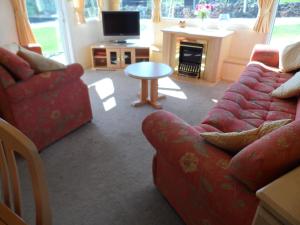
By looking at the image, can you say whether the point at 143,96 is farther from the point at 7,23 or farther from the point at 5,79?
the point at 7,23

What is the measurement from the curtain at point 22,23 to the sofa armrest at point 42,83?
5.14 feet

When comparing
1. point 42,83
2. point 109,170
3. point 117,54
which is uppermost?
point 42,83

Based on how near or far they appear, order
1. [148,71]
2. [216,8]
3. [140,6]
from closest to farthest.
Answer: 1. [148,71]
2. [216,8]
3. [140,6]

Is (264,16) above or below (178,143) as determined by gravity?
above

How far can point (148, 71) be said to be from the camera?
3.03 metres

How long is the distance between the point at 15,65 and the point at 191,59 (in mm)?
2918

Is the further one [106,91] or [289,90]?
[106,91]

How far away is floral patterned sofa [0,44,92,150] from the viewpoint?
197 cm

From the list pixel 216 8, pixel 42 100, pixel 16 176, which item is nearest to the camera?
pixel 16 176

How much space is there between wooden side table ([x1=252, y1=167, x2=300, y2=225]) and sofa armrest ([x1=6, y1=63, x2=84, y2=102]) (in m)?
1.91

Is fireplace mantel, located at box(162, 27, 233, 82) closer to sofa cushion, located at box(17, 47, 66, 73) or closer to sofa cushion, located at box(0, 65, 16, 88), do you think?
sofa cushion, located at box(17, 47, 66, 73)

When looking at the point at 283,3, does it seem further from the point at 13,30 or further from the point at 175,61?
the point at 13,30

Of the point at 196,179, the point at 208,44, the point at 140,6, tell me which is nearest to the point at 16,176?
the point at 196,179

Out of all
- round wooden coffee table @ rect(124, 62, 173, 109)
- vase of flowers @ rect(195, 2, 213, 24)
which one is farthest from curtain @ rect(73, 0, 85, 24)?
vase of flowers @ rect(195, 2, 213, 24)
